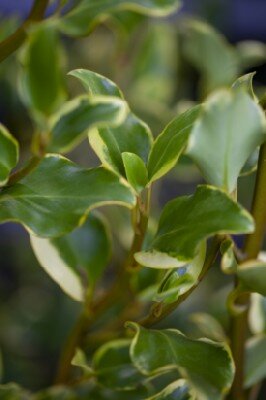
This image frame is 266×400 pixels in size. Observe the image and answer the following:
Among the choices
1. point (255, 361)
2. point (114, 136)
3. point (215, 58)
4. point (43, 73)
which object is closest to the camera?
point (43, 73)

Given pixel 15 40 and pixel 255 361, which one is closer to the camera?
pixel 15 40

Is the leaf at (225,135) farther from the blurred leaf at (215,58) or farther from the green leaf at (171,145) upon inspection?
the blurred leaf at (215,58)

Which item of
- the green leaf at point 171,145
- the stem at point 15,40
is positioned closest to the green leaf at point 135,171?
the green leaf at point 171,145

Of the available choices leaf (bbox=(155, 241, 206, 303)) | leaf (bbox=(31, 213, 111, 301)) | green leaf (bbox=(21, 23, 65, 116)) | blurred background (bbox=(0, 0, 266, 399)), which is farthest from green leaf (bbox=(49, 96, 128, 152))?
blurred background (bbox=(0, 0, 266, 399))

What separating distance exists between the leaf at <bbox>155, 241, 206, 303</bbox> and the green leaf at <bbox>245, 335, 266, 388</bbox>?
0.17 metres

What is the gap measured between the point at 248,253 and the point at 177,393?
0.11m

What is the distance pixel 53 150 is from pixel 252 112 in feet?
0.37

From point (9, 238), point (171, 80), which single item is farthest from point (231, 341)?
point (9, 238)

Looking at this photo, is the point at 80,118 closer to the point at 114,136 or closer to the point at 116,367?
the point at 114,136

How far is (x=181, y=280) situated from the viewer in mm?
450

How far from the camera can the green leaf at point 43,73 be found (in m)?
0.37

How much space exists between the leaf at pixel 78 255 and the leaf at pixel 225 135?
196 millimetres

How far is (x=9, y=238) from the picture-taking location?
1.55 metres

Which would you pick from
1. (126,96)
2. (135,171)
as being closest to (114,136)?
(135,171)
